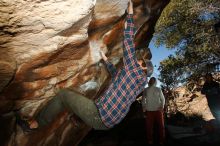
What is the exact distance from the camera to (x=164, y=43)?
53.1ft

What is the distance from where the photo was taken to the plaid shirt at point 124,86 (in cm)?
486

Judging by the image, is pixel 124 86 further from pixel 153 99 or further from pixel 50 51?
pixel 153 99

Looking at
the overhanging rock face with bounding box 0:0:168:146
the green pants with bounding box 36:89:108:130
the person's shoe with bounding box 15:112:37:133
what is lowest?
the person's shoe with bounding box 15:112:37:133

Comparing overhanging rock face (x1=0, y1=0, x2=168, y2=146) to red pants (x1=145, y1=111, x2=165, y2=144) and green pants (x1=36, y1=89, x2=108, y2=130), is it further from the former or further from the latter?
red pants (x1=145, y1=111, x2=165, y2=144)

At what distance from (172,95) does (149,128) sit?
887 cm

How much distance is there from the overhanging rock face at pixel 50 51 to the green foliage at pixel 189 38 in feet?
23.6

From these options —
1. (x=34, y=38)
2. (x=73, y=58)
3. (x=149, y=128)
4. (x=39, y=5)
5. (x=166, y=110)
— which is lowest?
(x=166, y=110)

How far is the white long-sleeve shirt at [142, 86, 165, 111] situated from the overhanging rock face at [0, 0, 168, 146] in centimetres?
223

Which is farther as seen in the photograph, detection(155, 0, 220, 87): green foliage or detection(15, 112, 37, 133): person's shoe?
detection(155, 0, 220, 87): green foliage

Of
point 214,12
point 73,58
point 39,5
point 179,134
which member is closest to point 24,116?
point 73,58

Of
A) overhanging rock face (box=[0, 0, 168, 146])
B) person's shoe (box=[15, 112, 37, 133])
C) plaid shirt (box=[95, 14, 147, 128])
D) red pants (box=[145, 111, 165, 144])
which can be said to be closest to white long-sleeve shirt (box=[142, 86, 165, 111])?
red pants (box=[145, 111, 165, 144])

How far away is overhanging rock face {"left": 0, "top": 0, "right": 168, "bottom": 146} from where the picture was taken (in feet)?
15.1

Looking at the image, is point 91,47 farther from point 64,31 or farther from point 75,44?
point 64,31

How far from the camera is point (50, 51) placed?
5203 mm
